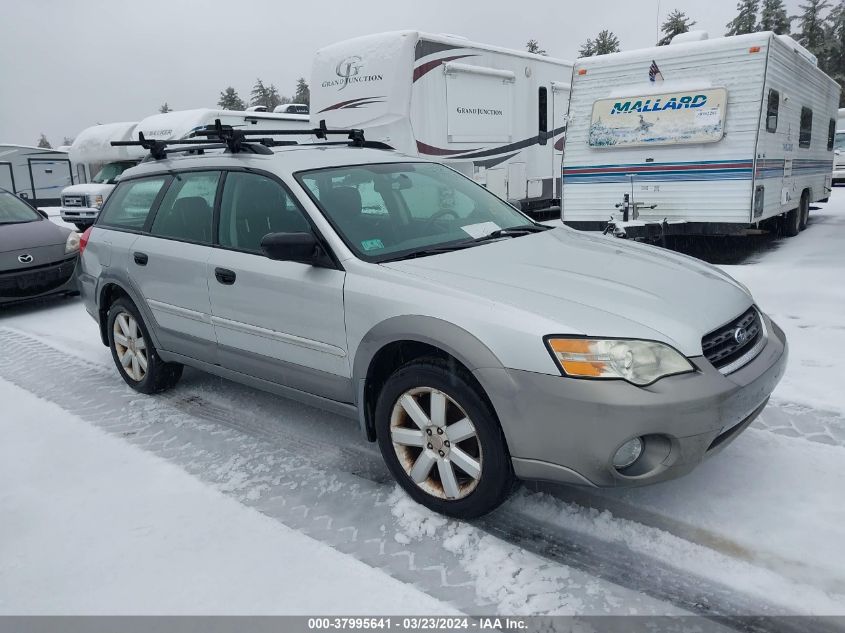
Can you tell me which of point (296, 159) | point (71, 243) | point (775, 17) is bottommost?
point (71, 243)

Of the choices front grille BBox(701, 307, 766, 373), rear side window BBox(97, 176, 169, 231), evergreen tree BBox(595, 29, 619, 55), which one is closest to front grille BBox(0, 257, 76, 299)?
rear side window BBox(97, 176, 169, 231)

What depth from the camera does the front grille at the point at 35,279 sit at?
7.48m

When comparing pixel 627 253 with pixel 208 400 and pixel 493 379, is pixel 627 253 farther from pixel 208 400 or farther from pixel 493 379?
pixel 208 400

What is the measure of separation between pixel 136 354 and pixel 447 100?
7411mm

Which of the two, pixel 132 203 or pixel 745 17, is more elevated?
pixel 745 17

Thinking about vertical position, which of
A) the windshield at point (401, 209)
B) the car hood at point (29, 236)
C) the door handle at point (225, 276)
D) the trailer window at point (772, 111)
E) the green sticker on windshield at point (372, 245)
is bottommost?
the car hood at point (29, 236)

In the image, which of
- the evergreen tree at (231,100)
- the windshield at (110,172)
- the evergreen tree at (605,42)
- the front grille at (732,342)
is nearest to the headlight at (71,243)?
the front grille at (732,342)

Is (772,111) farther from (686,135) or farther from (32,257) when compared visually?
(32,257)

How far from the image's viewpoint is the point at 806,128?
10.9 metres

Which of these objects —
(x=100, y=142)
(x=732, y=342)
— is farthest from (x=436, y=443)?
(x=100, y=142)

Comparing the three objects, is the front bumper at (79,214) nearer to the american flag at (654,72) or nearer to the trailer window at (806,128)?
the american flag at (654,72)

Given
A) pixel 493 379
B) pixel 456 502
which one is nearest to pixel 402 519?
pixel 456 502

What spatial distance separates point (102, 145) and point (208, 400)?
15980 millimetres

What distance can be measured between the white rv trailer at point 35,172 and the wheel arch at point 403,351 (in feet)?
101
